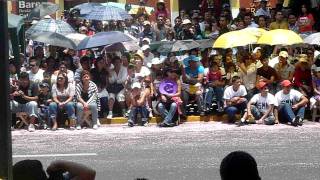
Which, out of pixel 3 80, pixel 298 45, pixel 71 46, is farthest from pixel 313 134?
pixel 3 80

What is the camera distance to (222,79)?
15.8m

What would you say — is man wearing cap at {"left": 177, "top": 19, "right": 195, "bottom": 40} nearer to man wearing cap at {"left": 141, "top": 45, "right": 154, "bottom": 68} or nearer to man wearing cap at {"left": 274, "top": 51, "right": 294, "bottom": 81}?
man wearing cap at {"left": 141, "top": 45, "right": 154, "bottom": 68}

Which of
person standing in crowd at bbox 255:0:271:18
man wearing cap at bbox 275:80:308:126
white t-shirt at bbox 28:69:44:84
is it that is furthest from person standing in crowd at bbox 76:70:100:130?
person standing in crowd at bbox 255:0:271:18

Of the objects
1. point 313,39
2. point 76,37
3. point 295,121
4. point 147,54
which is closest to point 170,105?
point 295,121

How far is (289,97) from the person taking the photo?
14.8 metres

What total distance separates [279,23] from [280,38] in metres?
2.84

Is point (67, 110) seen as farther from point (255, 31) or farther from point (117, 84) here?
point (255, 31)

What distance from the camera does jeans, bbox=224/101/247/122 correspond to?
14891 millimetres

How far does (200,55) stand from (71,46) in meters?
3.36

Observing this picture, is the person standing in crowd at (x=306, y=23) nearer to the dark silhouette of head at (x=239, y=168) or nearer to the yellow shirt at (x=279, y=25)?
the yellow shirt at (x=279, y=25)

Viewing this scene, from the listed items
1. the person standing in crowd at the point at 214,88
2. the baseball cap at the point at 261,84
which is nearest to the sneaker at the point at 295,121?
the baseball cap at the point at 261,84

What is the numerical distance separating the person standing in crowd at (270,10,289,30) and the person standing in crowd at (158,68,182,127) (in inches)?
173

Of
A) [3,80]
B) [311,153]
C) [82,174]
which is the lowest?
[311,153]

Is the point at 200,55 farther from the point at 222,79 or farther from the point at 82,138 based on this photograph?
the point at 82,138
